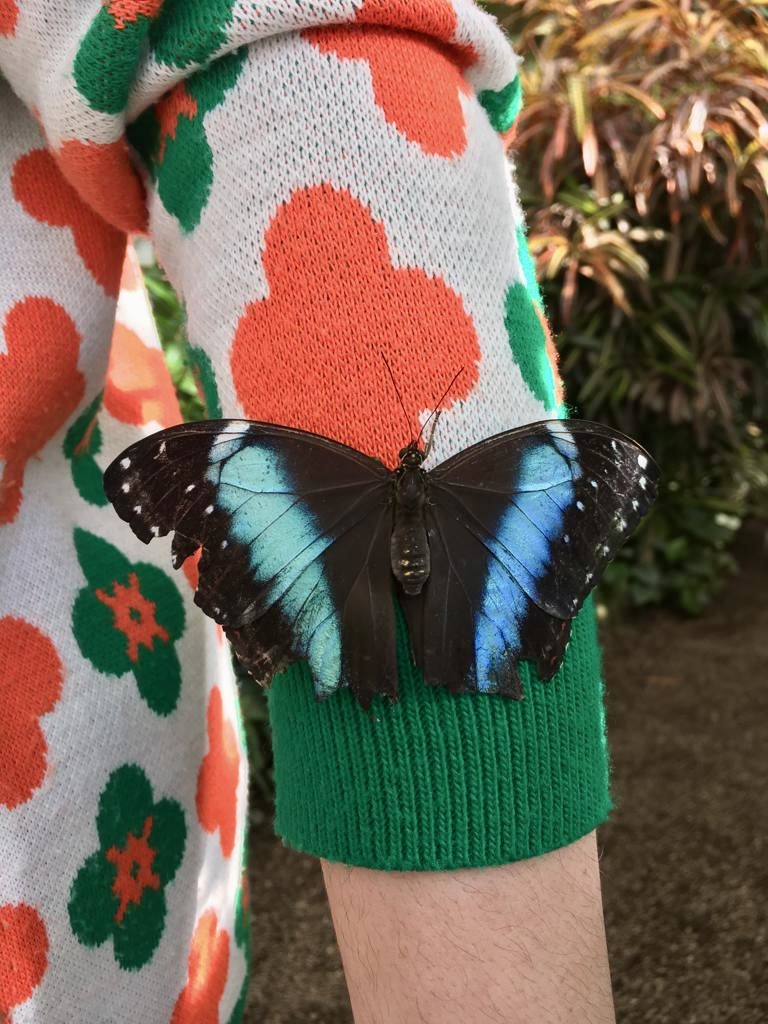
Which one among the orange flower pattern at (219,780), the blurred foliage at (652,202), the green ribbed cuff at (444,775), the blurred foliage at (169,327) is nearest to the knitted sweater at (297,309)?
the green ribbed cuff at (444,775)

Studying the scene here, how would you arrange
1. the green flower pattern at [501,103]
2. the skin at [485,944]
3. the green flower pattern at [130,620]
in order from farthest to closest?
1. the green flower pattern at [130,620]
2. the green flower pattern at [501,103]
3. the skin at [485,944]

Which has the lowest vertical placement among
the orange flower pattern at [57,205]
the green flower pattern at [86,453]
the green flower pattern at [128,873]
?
the green flower pattern at [128,873]

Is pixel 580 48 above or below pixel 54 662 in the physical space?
below

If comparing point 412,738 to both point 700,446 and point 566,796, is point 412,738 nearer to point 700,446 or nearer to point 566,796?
point 566,796

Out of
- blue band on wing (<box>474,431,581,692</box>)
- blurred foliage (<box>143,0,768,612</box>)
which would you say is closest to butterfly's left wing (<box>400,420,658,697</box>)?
blue band on wing (<box>474,431,581,692</box>)

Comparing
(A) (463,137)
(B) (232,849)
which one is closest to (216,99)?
(A) (463,137)

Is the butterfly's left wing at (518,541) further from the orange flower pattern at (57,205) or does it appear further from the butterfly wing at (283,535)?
the orange flower pattern at (57,205)

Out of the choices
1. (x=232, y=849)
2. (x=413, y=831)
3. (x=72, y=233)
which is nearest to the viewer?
(x=413, y=831)
